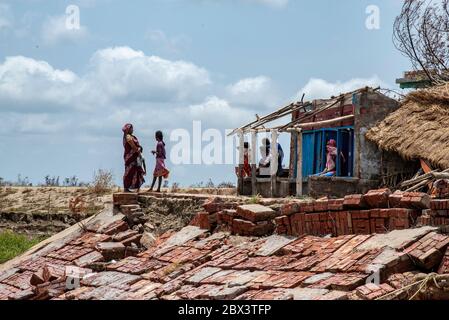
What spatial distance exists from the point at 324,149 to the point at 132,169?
4040 millimetres

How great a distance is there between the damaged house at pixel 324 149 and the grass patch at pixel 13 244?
4.85 meters

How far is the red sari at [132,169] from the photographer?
15.2 m

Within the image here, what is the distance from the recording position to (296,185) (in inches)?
621

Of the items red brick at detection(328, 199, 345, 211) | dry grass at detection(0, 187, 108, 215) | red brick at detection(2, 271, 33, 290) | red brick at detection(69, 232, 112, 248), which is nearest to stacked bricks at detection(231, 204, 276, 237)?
red brick at detection(328, 199, 345, 211)

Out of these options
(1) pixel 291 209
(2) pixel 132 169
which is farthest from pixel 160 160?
(1) pixel 291 209

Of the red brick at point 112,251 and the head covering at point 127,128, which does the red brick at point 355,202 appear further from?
the head covering at point 127,128

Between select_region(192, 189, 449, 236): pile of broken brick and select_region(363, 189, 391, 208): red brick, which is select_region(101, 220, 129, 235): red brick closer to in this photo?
select_region(192, 189, 449, 236): pile of broken brick

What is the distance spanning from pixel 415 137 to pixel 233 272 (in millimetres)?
6313

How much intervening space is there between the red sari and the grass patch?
119 inches

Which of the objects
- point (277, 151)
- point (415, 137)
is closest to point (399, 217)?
point (415, 137)

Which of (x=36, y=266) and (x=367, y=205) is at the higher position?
(x=367, y=205)

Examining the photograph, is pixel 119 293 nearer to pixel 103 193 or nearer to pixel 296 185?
pixel 296 185

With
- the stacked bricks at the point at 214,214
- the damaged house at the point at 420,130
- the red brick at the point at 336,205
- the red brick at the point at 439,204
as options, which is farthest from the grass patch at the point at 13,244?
the red brick at the point at 439,204

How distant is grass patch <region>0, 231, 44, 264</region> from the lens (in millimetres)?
16453
